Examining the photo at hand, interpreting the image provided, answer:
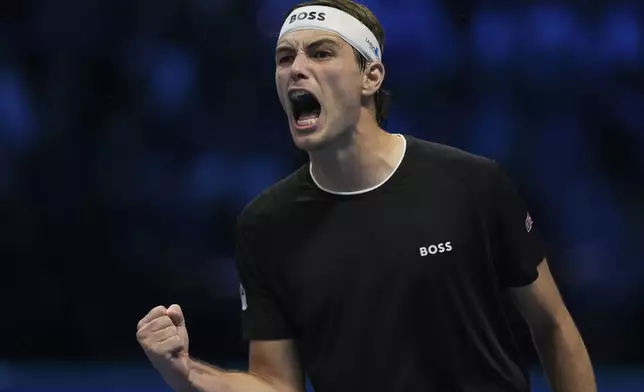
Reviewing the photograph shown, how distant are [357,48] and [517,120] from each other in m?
3.05

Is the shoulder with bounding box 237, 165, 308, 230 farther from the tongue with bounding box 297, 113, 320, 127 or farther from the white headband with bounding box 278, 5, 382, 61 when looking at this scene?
the white headband with bounding box 278, 5, 382, 61

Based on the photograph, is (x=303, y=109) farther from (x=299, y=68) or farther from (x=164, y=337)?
(x=164, y=337)

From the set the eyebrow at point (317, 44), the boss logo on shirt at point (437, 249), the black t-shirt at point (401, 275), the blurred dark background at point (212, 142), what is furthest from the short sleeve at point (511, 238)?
the blurred dark background at point (212, 142)

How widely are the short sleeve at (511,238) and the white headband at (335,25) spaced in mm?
466

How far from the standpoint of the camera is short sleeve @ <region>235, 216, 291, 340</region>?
2.56 metres

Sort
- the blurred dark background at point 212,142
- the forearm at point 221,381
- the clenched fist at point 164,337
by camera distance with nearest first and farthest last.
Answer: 1. the clenched fist at point 164,337
2. the forearm at point 221,381
3. the blurred dark background at point 212,142

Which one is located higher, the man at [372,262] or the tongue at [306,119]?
the tongue at [306,119]

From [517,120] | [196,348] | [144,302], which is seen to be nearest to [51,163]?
[144,302]

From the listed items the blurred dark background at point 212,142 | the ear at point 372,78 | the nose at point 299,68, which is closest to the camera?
the nose at point 299,68

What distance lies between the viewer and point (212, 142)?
223 inches

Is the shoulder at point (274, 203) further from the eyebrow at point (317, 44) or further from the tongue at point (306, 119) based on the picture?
the eyebrow at point (317, 44)

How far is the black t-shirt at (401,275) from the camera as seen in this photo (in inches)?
96.0

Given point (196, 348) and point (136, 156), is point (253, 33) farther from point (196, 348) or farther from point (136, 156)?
point (196, 348)

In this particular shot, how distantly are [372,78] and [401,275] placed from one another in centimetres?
52
